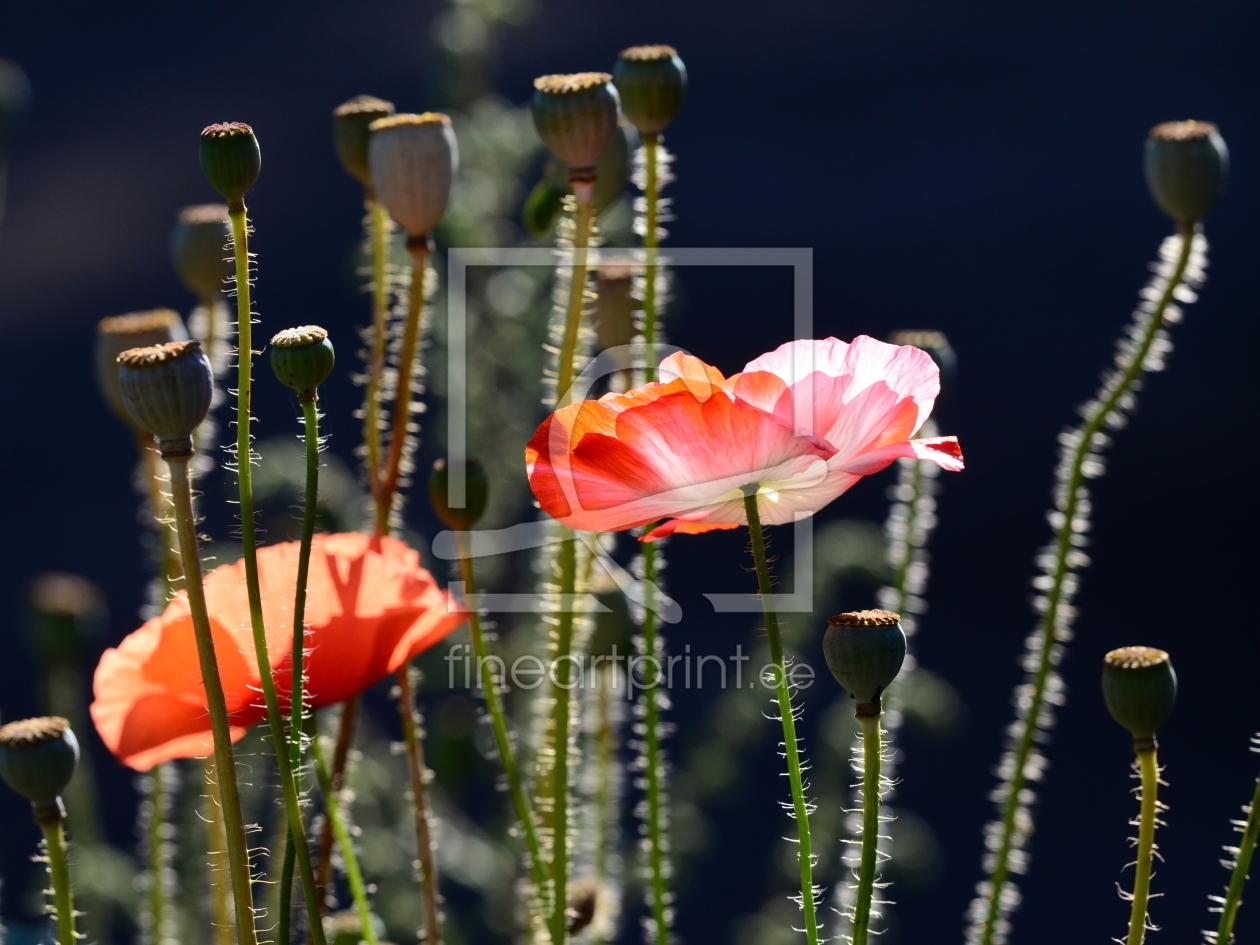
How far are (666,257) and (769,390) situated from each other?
122mm

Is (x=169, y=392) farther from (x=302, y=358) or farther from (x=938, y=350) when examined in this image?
(x=938, y=350)

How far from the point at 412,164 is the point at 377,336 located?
5cm

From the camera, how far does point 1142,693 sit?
12.1 inches

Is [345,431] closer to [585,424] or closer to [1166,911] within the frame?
[1166,911]

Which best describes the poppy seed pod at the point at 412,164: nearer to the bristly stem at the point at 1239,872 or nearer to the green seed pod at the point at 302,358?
the green seed pod at the point at 302,358

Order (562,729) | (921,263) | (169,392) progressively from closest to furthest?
(169,392) < (562,729) < (921,263)

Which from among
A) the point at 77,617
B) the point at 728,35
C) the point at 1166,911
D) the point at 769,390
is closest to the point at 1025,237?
the point at 728,35

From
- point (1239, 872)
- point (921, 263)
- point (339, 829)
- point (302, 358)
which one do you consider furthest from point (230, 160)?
point (921, 263)

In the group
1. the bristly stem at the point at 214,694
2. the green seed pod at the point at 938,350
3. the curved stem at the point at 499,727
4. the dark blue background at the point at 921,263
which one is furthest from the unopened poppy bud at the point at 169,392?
the dark blue background at the point at 921,263

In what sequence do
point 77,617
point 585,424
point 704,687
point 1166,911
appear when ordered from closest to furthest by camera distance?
1. point 585,424
2. point 77,617
3. point 1166,911
4. point 704,687

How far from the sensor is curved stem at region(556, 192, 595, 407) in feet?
1.29

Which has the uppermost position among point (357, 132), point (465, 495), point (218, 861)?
point (357, 132)

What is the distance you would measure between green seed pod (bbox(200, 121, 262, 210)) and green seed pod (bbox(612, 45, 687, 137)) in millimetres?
134

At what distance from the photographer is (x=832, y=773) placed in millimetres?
1167
